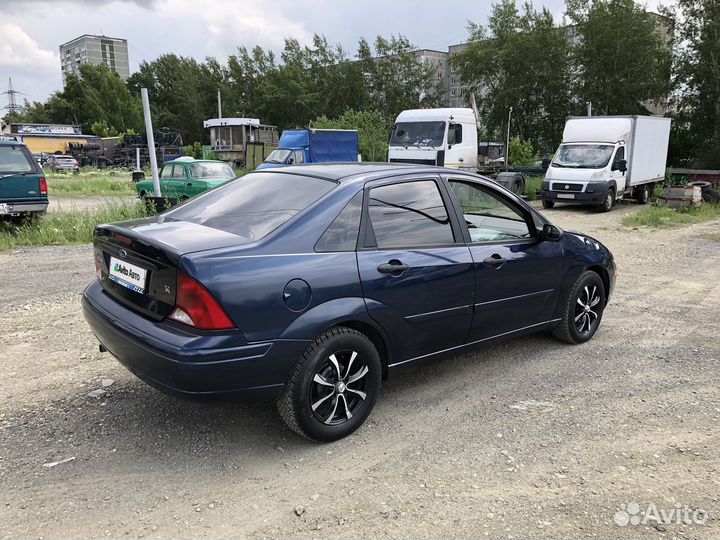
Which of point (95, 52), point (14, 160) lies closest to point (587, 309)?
point (14, 160)

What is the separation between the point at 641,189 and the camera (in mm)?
19531

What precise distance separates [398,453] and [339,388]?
1.68 feet

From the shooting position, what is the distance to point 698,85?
30.8 metres

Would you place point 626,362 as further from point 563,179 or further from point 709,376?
point 563,179

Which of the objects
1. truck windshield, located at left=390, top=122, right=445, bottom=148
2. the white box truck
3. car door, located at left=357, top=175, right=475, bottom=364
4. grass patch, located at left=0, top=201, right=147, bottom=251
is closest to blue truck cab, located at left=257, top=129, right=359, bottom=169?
truck windshield, located at left=390, top=122, right=445, bottom=148

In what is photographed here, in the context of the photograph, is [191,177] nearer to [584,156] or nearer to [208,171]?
[208,171]

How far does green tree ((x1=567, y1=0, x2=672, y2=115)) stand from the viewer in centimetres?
3641

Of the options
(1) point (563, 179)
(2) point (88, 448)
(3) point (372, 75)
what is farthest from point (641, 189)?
(3) point (372, 75)

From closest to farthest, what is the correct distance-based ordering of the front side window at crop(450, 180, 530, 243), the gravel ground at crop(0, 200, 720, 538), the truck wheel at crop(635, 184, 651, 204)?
the gravel ground at crop(0, 200, 720, 538)
the front side window at crop(450, 180, 530, 243)
the truck wheel at crop(635, 184, 651, 204)

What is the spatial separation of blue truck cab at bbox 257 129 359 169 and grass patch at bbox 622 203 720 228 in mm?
11928

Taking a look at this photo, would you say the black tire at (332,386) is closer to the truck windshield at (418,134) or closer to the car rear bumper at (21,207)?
the car rear bumper at (21,207)

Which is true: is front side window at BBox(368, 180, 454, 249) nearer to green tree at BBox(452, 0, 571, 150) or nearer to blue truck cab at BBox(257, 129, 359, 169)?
blue truck cab at BBox(257, 129, 359, 169)

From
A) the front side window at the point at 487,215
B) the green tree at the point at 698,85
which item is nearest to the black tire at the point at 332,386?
the front side window at the point at 487,215

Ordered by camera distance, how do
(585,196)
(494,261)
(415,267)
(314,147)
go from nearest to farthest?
(415,267) < (494,261) < (585,196) < (314,147)
